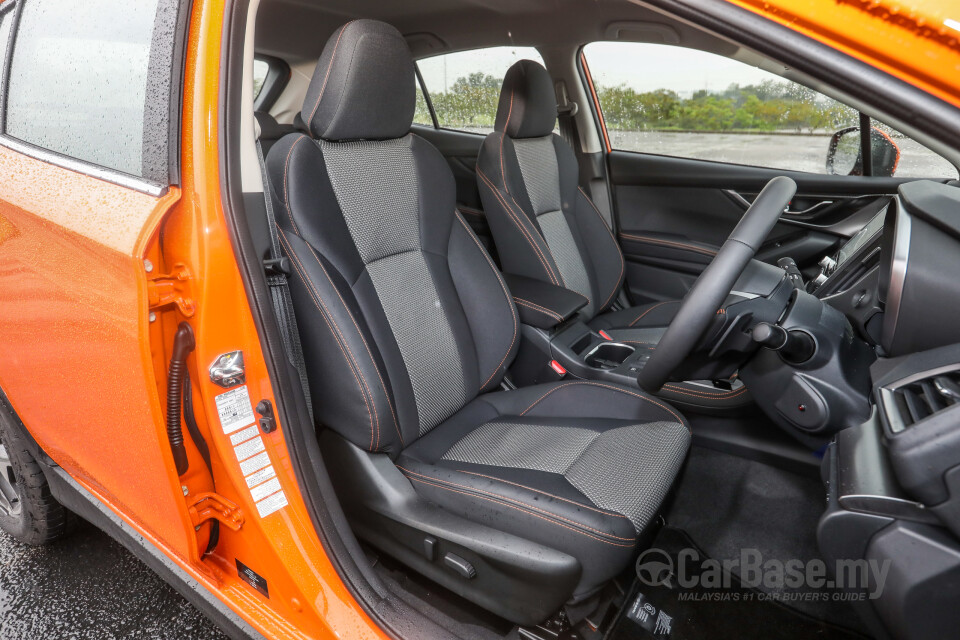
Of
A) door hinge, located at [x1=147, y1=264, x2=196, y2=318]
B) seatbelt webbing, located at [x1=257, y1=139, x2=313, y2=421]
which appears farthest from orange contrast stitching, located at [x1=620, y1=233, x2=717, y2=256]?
door hinge, located at [x1=147, y1=264, x2=196, y2=318]

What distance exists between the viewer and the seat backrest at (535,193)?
2346mm

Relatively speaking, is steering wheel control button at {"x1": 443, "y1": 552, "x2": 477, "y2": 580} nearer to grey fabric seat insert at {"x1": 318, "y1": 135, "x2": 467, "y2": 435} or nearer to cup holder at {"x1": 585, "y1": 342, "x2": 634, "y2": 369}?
grey fabric seat insert at {"x1": 318, "y1": 135, "x2": 467, "y2": 435}

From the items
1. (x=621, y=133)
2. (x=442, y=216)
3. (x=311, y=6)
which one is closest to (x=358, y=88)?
(x=442, y=216)

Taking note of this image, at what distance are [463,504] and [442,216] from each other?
0.76 metres

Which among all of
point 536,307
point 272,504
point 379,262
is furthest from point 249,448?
point 536,307

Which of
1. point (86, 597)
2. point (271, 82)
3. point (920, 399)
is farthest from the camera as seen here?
point (271, 82)

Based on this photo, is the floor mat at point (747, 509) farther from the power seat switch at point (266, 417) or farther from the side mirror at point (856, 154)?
the side mirror at point (856, 154)

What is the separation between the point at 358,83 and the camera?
140cm

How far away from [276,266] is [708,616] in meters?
1.21

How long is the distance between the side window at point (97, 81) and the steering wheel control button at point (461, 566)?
0.85 metres

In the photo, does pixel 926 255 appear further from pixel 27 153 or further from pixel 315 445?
pixel 27 153

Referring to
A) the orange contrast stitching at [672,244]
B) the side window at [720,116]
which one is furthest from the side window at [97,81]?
the orange contrast stitching at [672,244]

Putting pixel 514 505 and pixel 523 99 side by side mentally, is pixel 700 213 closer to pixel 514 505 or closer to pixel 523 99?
pixel 523 99

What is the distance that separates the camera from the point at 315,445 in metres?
1.24
